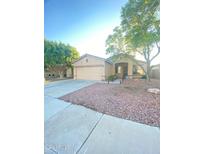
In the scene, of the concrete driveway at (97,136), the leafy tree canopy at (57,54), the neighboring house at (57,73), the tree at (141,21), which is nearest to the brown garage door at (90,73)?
the leafy tree canopy at (57,54)

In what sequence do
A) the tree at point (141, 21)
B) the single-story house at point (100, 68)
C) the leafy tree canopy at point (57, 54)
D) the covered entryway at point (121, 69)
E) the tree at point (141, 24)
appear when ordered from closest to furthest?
the tree at point (141, 24)
the tree at point (141, 21)
the single-story house at point (100, 68)
the leafy tree canopy at point (57, 54)
the covered entryway at point (121, 69)

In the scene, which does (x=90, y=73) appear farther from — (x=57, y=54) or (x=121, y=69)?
(x=57, y=54)

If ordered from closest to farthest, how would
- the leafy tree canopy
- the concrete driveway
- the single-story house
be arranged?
the concrete driveway < the single-story house < the leafy tree canopy

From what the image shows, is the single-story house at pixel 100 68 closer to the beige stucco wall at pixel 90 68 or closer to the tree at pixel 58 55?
the beige stucco wall at pixel 90 68

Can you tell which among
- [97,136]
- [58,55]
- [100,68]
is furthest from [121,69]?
[97,136]

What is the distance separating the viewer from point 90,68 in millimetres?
12547

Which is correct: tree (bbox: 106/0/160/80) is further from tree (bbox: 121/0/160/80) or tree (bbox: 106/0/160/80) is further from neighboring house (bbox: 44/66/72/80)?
neighboring house (bbox: 44/66/72/80)

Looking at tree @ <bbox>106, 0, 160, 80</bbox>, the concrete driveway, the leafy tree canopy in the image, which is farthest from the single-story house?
the concrete driveway

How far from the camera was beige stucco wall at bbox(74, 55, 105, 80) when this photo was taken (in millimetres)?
11805

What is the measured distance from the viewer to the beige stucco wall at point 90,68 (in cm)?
1180
